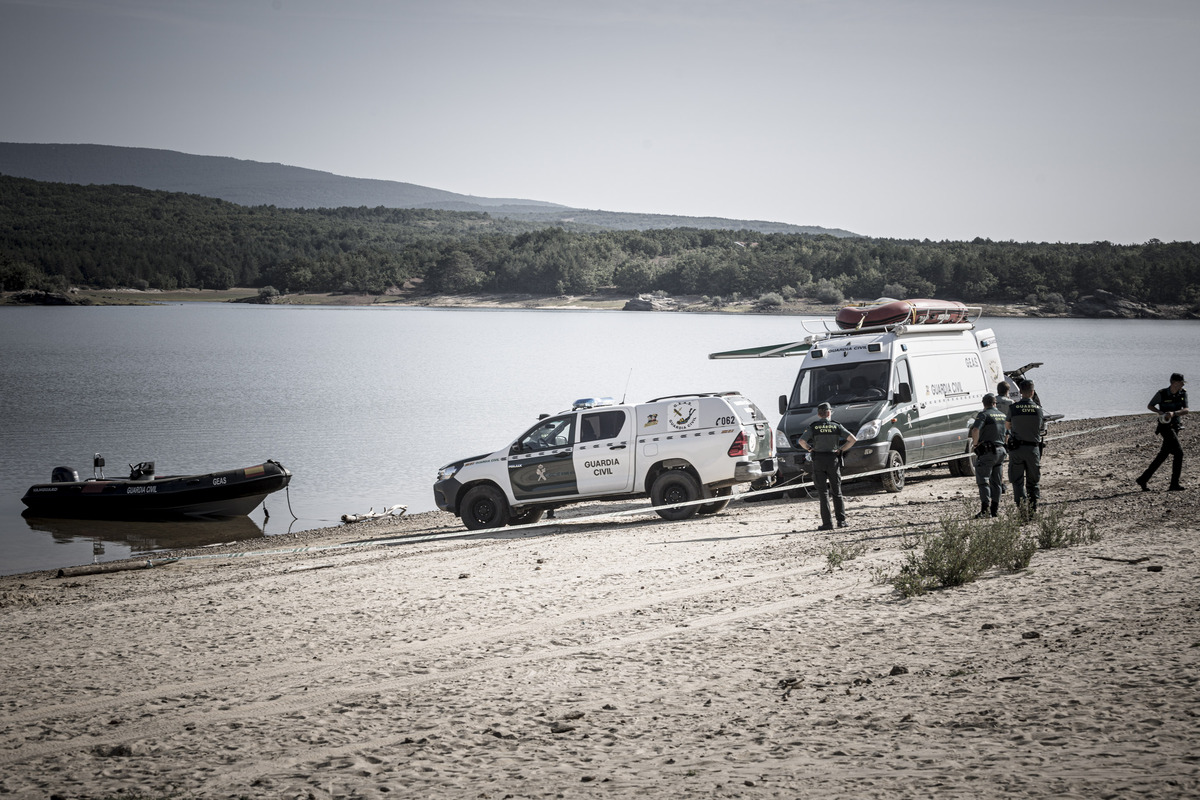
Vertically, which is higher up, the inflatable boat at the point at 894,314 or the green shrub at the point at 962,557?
the inflatable boat at the point at 894,314

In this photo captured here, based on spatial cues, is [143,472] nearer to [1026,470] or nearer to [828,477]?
[828,477]

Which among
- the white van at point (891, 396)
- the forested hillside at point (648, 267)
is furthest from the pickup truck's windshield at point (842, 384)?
the forested hillside at point (648, 267)

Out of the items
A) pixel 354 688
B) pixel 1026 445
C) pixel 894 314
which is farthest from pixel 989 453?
pixel 354 688

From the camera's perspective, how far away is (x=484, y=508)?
57.3ft

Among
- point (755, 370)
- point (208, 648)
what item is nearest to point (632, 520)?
Answer: point (208, 648)

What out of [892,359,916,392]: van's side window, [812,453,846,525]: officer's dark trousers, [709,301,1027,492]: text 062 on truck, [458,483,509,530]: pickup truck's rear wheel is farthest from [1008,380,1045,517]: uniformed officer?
[458,483,509,530]: pickup truck's rear wheel

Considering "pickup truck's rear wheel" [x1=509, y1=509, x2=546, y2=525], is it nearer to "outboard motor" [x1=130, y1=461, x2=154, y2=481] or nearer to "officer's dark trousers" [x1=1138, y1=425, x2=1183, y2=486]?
"officer's dark trousers" [x1=1138, y1=425, x2=1183, y2=486]

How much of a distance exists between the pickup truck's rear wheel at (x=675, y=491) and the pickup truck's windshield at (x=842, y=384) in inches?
151

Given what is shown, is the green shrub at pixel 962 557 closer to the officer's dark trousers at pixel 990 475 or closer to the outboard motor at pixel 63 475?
the officer's dark trousers at pixel 990 475

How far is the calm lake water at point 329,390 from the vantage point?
86.0ft

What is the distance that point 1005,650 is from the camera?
→ 26.1 feet

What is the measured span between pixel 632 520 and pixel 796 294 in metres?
143

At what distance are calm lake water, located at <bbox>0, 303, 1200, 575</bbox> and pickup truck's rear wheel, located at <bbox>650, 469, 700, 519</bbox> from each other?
359 inches

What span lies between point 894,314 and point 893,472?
3.75 m
